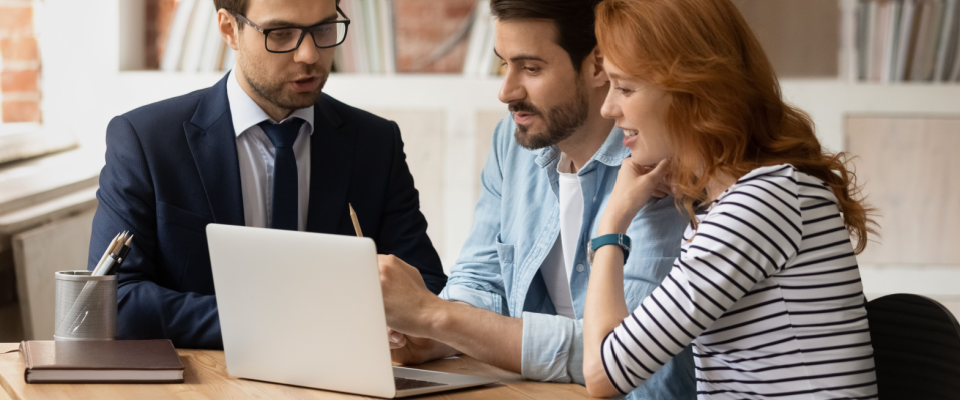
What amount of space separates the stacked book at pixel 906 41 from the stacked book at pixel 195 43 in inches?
83.3

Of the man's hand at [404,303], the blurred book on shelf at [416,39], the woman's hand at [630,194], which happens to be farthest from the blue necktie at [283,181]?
the blurred book on shelf at [416,39]

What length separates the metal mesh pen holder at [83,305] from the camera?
49.1 inches

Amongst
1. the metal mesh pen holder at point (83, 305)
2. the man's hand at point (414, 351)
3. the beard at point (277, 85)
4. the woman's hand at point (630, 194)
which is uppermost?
the beard at point (277, 85)

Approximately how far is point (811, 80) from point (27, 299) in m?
2.48

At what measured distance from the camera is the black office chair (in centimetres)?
106

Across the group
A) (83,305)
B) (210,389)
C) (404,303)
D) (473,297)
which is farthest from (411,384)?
(83,305)

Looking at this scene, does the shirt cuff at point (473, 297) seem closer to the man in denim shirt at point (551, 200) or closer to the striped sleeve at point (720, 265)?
the man in denim shirt at point (551, 200)

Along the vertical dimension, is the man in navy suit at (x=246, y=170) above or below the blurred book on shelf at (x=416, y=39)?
below

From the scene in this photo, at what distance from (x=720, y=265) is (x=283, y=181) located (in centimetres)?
92

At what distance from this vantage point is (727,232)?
1.02 m

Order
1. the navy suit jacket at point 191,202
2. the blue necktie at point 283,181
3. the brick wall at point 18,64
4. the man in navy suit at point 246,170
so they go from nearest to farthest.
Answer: the navy suit jacket at point 191,202 < the man in navy suit at point 246,170 < the blue necktie at point 283,181 < the brick wall at point 18,64

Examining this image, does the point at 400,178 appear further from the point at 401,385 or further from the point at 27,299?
the point at 27,299

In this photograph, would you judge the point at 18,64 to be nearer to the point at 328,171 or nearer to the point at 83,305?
the point at 328,171

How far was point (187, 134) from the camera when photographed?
5.13 ft
